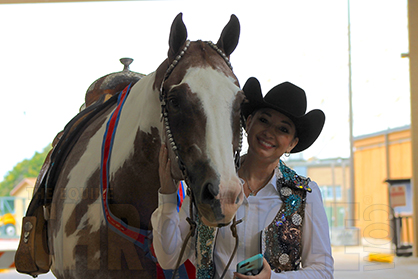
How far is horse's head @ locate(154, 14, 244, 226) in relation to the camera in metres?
0.96

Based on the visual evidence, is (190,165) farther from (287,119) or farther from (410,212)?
(410,212)

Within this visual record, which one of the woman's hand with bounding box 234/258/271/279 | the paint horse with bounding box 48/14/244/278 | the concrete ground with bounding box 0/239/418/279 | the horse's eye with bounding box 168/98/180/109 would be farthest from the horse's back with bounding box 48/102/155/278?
the concrete ground with bounding box 0/239/418/279

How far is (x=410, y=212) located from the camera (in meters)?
6.73

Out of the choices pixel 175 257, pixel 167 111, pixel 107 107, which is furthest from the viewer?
pixel 107 107

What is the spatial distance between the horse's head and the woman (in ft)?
0.73

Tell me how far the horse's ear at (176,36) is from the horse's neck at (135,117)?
160 mm

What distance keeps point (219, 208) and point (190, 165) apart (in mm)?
154

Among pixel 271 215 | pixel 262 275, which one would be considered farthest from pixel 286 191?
pixel 262 275

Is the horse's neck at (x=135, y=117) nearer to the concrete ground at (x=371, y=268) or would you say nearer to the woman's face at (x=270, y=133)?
the woman's face at (x=270, y=133)

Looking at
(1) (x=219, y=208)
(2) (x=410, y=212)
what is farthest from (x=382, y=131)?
(1) (x=219, y=208)

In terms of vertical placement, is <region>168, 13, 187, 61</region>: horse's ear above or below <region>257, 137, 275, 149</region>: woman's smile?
above

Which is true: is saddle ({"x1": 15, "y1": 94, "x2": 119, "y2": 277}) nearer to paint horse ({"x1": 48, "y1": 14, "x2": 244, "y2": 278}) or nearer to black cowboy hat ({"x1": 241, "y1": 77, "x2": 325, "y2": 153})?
paint horse ({"x1": 48, "y1": 14, "x2": 244, "y2": 278})

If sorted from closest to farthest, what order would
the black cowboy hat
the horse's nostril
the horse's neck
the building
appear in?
the horse's nostril < the horse's neck < the black cowboy hat < the building

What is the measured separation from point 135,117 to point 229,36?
438 millimetres
